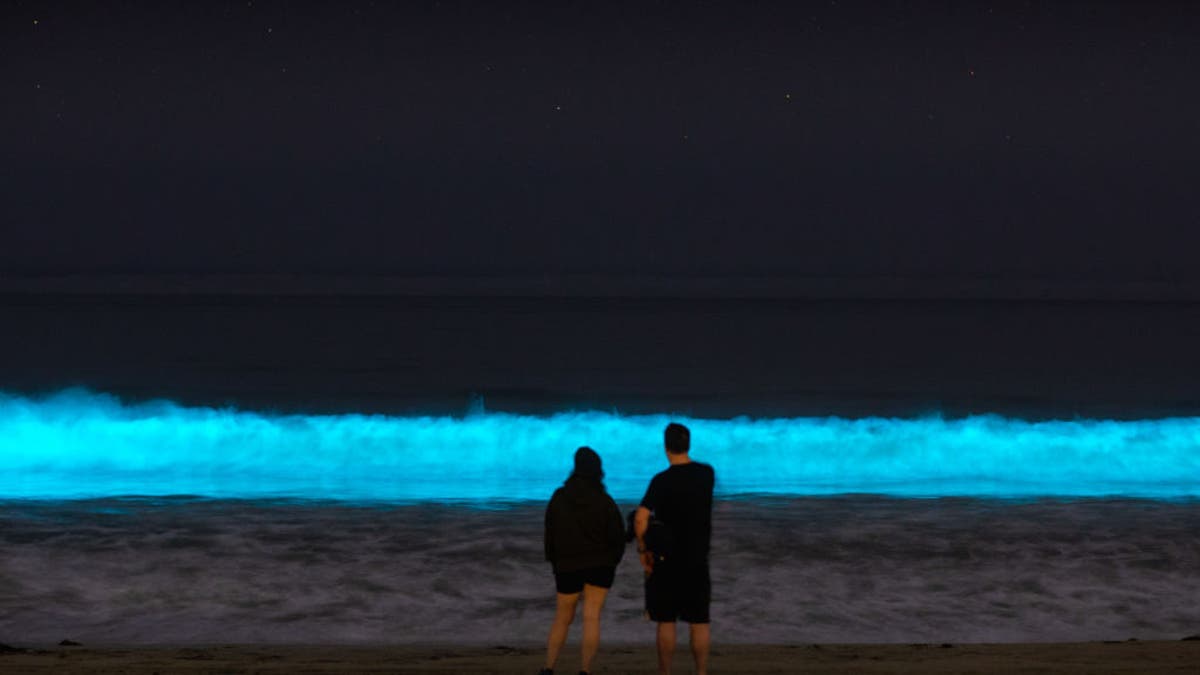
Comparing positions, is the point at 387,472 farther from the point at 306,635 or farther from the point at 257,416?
the point at 306,635

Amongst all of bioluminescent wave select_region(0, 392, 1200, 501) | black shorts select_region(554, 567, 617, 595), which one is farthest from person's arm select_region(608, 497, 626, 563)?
bioluminescent wave select_region(0, 392, 1200, 501)

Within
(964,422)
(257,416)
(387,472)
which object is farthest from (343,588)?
(964,422)

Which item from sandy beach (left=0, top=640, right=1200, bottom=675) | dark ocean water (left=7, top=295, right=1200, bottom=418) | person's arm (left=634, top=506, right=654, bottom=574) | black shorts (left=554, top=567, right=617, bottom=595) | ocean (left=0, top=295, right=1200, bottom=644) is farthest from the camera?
dark ocean water (left=7, top=295, right=1200, bottom=418)

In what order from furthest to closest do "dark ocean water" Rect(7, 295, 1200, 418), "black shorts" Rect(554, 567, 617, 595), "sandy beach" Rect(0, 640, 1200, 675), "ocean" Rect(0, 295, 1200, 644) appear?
"dark ocean water" Rect(7, 295, 1200, 418) < "ocean" Rect(0, 295, 1200, 644) < "sandy beach" Rect(0, 640, 1200, 675) < "black shorts" Rect(554, 567, 617, 595)

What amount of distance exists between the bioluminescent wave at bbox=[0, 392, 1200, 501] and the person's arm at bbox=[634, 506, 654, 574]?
45.0 feet

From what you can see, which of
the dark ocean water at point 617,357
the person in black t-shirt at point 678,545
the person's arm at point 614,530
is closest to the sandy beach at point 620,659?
the person in black t-shirt at point 678,545

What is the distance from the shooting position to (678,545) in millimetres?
7141

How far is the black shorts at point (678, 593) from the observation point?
23.6ft

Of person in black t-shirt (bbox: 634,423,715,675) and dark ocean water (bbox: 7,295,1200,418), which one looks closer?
person in black t-shirt (bbox: 634,423,715,675)

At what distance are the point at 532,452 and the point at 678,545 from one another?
27.8 meters

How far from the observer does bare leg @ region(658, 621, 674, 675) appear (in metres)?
7.23

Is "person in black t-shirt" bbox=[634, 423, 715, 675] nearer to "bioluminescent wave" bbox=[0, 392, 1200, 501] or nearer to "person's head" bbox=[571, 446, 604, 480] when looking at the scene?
"person's head" bbox=[571, 446, 604, 480]

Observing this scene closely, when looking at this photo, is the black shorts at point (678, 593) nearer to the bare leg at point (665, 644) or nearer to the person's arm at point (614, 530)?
the bare leg at point (665, 644)

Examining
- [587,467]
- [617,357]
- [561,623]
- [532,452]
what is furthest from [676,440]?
[617,357]
